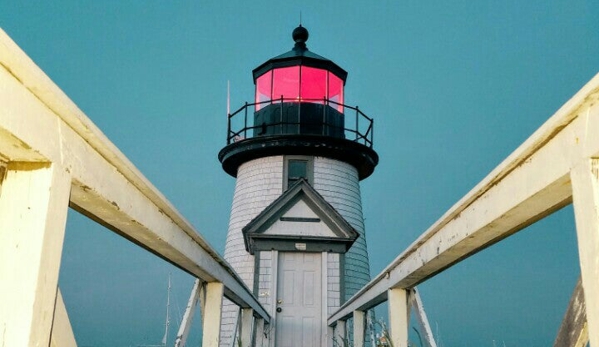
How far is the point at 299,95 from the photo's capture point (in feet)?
41.3

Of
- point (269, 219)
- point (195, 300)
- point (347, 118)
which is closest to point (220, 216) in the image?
point (347, 118)

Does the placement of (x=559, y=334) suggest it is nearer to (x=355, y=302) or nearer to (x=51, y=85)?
(x=51, y=85)

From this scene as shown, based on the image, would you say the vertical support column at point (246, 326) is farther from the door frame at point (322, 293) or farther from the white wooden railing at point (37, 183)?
the white wooden railing at point (37, 183)

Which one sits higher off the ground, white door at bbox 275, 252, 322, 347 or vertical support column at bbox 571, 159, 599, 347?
white door at bbox 275, 252, 322, 347

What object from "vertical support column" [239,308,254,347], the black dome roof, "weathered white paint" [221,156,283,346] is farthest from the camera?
the black dome roof

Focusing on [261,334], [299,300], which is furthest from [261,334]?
[299,300]

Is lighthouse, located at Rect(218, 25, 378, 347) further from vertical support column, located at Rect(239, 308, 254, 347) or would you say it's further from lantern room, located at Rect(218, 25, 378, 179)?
vertical support column, located at Rect(239, 308, 254, 347)

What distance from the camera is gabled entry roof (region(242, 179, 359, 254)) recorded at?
884 cm

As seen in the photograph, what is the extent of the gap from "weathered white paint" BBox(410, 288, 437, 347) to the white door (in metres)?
5.51

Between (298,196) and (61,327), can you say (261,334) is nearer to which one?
(298,196)

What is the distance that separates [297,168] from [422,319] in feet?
29.1

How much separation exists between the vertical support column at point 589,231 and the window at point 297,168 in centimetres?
1052

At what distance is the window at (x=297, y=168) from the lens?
38.5 feet

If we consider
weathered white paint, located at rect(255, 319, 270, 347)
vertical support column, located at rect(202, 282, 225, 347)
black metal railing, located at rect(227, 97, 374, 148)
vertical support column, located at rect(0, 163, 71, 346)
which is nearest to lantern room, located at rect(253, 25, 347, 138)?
black metal railing, located at rect(227, 97, 374, 148)
